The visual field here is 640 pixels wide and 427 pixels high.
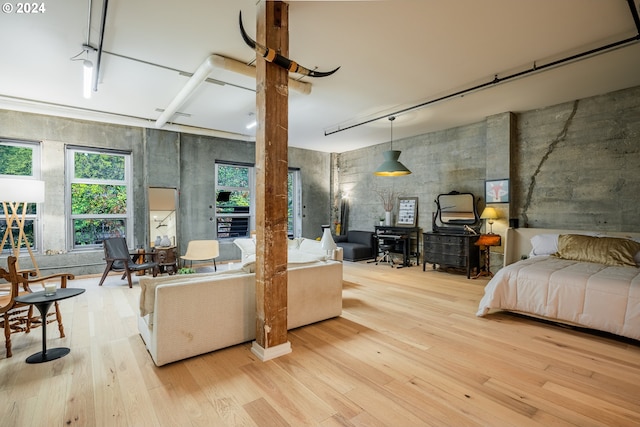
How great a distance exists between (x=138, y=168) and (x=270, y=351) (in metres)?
5.62

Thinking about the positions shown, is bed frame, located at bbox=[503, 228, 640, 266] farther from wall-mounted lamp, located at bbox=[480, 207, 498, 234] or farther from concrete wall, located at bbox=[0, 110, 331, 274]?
concrete wall, located at bbox=[0, 110, 331, 274]

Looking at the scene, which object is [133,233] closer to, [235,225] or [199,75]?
[235,225]

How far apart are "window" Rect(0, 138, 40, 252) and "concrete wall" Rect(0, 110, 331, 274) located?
5.9 inches

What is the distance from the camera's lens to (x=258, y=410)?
189cm

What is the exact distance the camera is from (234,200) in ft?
25.4

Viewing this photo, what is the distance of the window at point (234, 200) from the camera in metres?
7.49

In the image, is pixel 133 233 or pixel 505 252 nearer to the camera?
pixel 505 252

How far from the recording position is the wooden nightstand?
18.0ft

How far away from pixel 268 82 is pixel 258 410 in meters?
2.51

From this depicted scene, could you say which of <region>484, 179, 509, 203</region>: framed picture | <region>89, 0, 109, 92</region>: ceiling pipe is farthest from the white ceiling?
<region>484, 179, 509, 203</region>: framed picture

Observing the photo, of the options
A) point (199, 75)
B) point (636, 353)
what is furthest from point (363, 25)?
point (636, 353)

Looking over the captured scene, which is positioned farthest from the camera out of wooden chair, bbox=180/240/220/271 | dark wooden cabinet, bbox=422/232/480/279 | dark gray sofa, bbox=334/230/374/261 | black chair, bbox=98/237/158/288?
dark gray sofa, bbox=334/230/374/261

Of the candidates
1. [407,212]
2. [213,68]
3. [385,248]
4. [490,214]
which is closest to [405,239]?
[385,248]

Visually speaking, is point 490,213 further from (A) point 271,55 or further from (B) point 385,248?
(A) point 271,55
